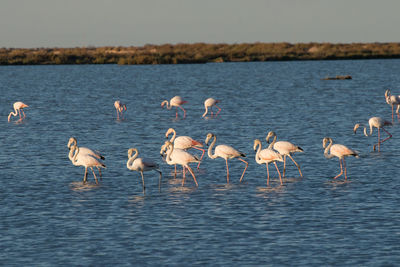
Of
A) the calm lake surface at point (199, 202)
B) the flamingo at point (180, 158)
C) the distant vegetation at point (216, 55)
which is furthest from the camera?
the distant vegetation at point (216, 55)

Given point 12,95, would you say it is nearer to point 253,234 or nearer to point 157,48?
point 253,234

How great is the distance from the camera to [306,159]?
22.1 m

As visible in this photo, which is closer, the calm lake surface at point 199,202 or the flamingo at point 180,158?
the calm lake surface at point 199,202

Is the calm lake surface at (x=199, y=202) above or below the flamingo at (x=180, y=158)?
below

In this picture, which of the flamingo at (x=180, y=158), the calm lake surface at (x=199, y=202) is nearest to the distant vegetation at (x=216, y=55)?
the calm lake surface at (x=199, y=202)

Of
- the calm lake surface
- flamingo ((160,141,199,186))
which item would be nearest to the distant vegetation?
the calm lake surface

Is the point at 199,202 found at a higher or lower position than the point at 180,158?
lower

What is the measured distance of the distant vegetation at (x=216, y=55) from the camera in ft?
330

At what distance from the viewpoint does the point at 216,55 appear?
4250 inches

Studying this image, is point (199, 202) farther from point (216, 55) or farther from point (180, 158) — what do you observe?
point (216, 55)

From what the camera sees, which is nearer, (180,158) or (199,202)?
(199,202)

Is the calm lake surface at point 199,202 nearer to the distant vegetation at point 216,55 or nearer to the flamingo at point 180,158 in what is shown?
the flamingo at point 180,158

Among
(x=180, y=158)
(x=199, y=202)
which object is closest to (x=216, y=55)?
(x=180, y=158)

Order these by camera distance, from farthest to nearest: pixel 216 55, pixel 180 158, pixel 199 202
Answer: pixel 216 55 → pixel 180 158 → pixel 199 202
